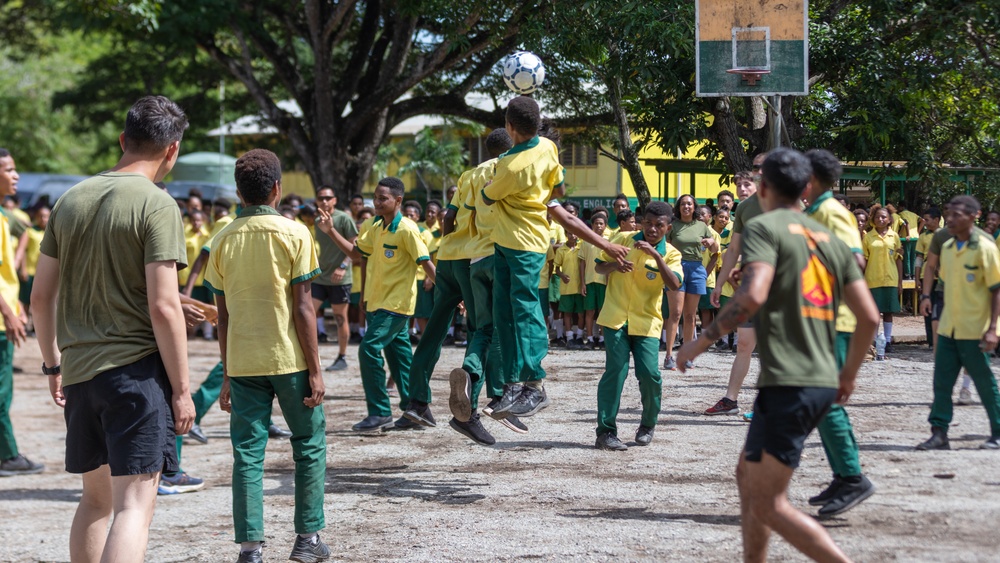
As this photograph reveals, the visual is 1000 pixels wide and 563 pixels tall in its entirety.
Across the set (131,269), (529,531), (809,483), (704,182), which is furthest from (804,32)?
(131,269)

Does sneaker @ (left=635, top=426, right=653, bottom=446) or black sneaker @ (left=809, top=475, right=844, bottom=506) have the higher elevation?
black sneaker @ (left=809, top=475, right=844, bottom=506)

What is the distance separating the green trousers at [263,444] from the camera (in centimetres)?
585

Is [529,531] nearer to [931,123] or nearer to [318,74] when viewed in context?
[931,123]

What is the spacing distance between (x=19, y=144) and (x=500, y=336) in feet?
136

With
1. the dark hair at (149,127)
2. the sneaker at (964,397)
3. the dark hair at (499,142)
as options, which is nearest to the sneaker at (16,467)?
the dark hair at (499,142)

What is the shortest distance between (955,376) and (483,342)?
3618 mm

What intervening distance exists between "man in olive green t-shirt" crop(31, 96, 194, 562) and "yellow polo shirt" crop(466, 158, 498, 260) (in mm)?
3036

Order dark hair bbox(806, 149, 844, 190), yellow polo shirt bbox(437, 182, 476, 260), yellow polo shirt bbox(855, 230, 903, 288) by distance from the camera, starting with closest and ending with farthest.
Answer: dark hair bbox(806, 149, 844, 190) < yellow polo shirt bbox(437, 182, 476, 260) < yellow polo shirt bbox(855, 230, 903, 288)

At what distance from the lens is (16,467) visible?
9.36 meters

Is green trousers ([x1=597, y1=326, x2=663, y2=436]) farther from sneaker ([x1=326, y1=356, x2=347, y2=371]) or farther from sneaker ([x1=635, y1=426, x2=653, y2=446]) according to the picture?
sneaker ([x1=326, y1=356, x2=347, y2=371])

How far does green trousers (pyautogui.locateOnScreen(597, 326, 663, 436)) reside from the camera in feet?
27.5

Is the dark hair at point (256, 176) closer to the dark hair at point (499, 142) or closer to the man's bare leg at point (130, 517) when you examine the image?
the man's bare leg at point (130, 517)

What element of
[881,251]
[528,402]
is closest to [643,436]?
[528,402]

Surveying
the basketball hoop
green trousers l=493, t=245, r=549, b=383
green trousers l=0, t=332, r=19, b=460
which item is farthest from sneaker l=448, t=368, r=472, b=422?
the basketball hoop
